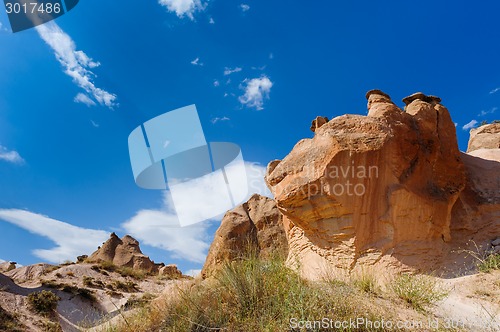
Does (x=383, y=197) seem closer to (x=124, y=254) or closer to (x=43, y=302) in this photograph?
(x=43, y=302)

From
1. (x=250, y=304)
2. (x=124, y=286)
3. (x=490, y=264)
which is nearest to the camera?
(x=250, y=304)

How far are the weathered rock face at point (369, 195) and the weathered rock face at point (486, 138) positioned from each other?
23.0 feet

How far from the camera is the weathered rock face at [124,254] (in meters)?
34.4

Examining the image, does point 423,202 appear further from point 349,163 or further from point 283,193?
point 283,193

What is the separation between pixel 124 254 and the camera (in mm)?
35250

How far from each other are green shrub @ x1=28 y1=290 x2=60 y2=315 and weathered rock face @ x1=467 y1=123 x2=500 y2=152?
23.7 meters

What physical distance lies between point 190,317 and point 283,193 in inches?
177

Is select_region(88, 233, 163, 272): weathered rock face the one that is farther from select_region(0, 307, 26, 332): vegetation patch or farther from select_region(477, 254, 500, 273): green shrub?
select_region(477, 254, 500, 273): green shrub

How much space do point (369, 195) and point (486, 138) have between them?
1011 centimetres

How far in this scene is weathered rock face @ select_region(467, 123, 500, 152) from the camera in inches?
560

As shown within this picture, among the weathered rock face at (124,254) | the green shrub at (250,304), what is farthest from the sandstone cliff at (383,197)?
the weathered rock face at (124,254)

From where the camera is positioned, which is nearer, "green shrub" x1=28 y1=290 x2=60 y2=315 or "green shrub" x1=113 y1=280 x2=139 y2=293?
"green shrub" x1=28 y1=290 x2=60 y2=315

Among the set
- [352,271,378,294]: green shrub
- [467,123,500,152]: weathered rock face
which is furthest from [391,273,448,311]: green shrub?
[467,123,500,152]: weathered rock face

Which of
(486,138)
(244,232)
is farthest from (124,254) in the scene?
(486,138)
